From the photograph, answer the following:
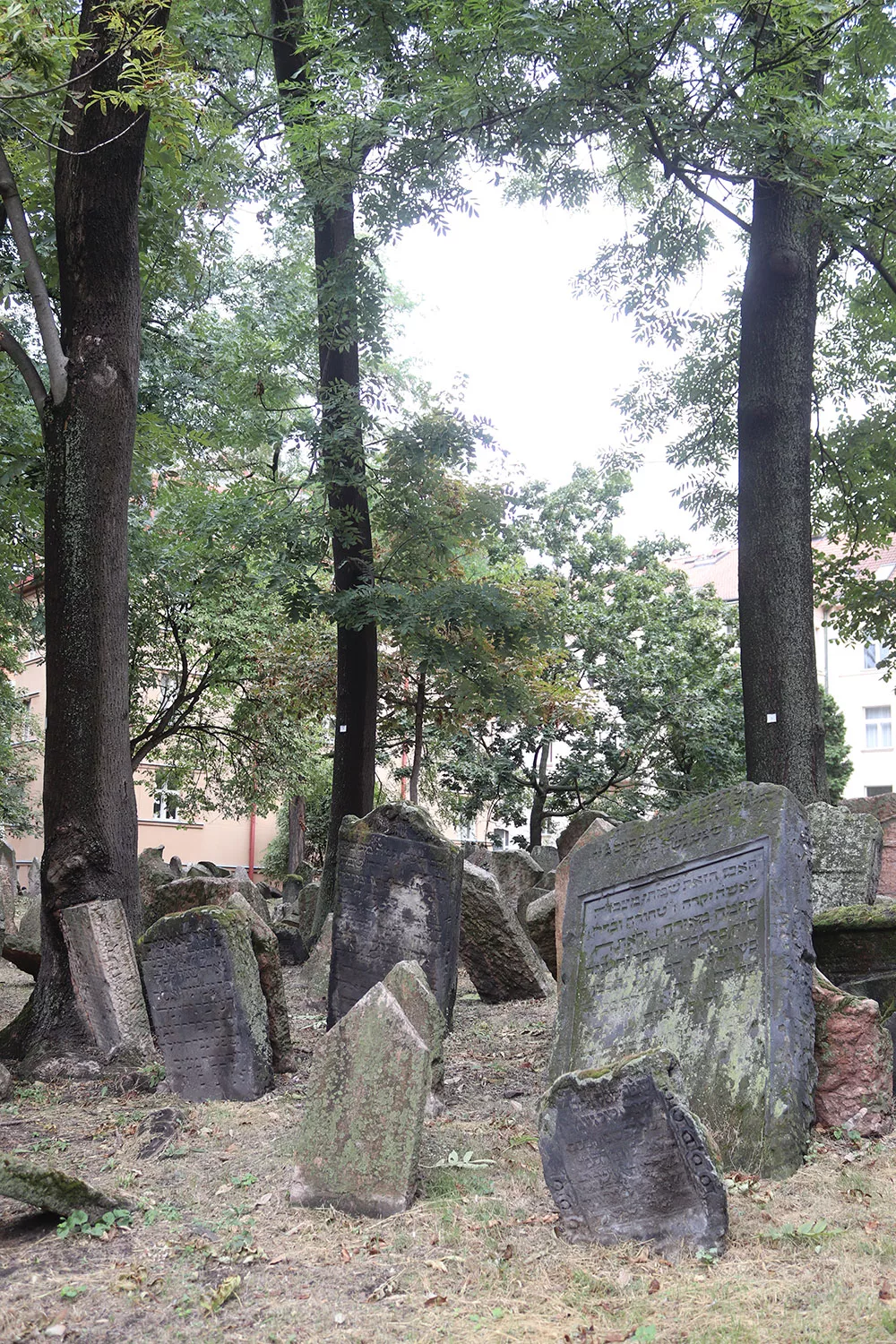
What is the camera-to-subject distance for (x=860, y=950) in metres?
5.65

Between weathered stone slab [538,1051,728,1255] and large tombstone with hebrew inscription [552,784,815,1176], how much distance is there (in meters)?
0.53

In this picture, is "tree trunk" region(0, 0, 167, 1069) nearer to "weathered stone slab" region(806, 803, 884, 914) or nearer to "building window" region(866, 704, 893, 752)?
"weathered stone slab" region(806, 803, 884, 914)

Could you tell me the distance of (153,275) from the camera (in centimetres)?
1156

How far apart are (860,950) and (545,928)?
166 inches

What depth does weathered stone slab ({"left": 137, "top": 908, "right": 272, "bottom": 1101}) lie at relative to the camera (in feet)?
20.3

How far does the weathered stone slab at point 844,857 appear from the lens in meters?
7.66

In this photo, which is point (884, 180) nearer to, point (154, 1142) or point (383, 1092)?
point (383, 1092)

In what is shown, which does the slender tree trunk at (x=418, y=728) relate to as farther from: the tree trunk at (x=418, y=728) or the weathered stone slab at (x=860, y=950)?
the weathered stone slab at (x=860, y=950)

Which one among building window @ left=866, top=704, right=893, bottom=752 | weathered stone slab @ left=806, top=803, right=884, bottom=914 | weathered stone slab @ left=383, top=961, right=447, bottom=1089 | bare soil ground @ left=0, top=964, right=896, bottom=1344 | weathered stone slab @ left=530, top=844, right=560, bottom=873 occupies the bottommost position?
bare soil ground @ left=0, top=964, right=896, bottom=1344

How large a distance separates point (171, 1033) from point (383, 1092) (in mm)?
2250

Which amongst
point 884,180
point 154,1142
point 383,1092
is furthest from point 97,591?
point 884,180

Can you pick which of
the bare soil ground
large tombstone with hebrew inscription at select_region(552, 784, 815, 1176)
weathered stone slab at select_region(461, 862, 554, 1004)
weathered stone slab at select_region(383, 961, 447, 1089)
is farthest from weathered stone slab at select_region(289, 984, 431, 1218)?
weathered stone slab at select_region(461, 862, 554, 1004)

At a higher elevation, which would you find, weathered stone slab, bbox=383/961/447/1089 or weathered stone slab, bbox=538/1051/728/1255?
weathered stone slab, bbox=383/961/447/1089

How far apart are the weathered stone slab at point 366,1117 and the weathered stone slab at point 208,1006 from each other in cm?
163
